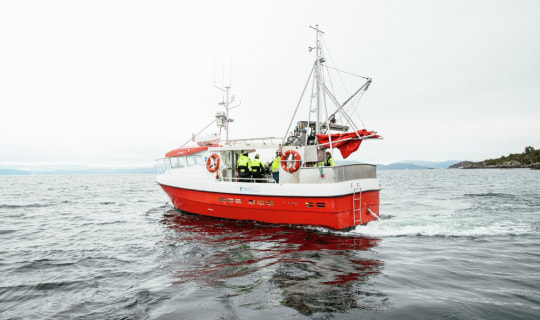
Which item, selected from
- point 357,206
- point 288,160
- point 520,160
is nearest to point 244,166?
point 288,160

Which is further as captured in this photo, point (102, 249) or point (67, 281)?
point (102, 249)

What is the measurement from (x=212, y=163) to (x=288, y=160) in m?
3.72

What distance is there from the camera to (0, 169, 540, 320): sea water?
4.75m

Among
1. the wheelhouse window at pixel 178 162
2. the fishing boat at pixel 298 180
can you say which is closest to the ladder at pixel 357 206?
the fishing boat at pixel 298 180

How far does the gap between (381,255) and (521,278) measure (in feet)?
8.71

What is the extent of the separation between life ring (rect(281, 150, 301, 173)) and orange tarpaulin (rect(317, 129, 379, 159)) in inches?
42.4

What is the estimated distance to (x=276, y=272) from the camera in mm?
6398

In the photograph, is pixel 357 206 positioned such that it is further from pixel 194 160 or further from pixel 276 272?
pixel 194 160

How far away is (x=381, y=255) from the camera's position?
7555mm

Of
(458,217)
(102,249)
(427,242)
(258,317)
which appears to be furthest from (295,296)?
(458,217)

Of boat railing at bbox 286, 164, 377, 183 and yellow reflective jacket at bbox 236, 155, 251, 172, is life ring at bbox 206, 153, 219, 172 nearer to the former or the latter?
yellow reflective jacket at bbox 236, 155, 251, 172

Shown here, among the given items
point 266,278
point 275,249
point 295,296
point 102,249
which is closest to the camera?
point 295,296

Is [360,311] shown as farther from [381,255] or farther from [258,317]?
[381,255]

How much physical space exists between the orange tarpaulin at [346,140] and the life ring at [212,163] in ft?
14.5
